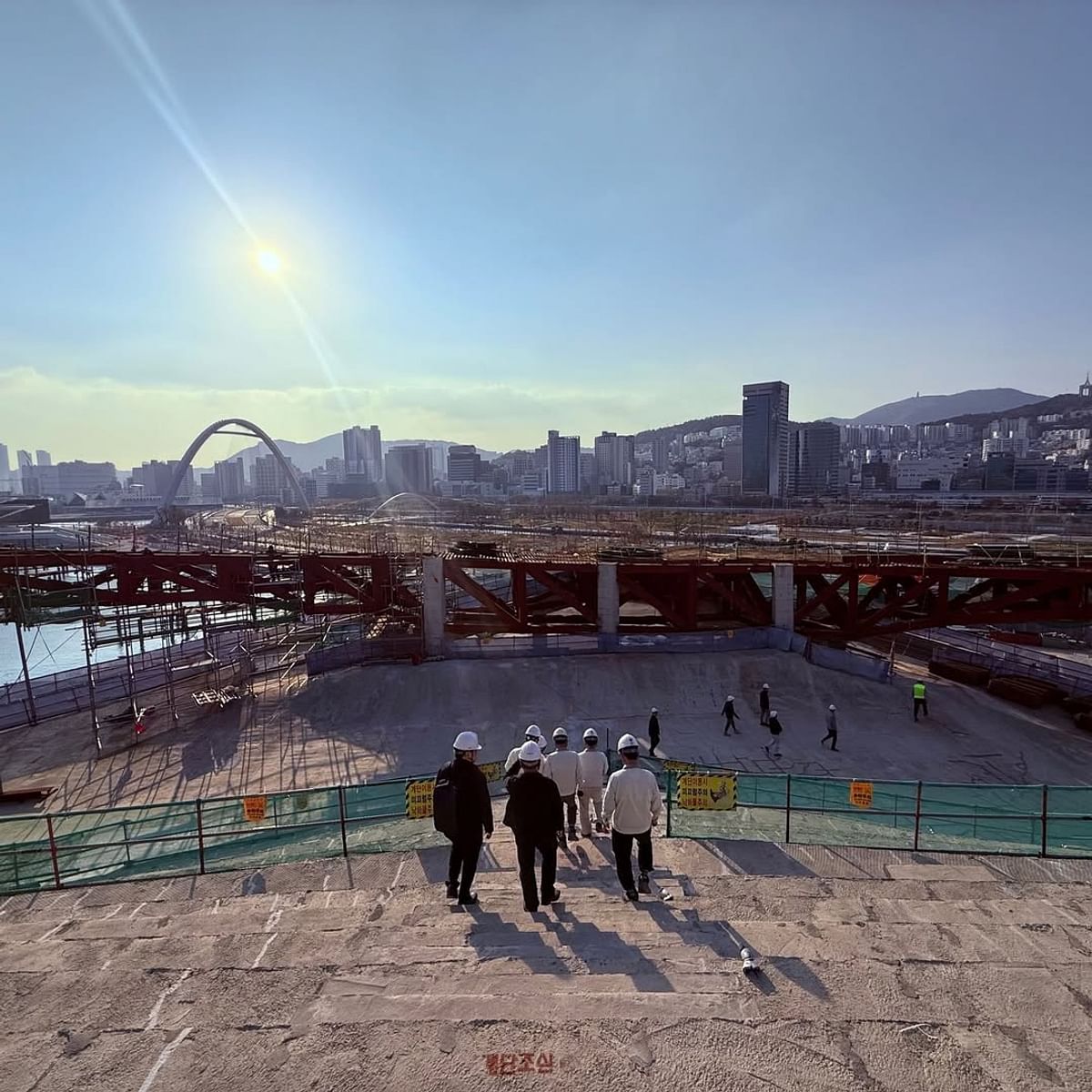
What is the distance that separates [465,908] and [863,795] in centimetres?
529

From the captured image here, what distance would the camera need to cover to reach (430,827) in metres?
7.16

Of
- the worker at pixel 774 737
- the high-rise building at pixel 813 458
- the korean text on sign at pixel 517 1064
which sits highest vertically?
the high-rise building at pixel 813 458

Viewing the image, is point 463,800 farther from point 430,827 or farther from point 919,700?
point 919,700

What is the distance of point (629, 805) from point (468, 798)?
50.2 inches

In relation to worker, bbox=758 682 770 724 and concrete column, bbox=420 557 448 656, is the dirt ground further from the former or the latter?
concrete column, bbox=420 557 448 656

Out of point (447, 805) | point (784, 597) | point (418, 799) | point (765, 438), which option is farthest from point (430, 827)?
point (765, 438)

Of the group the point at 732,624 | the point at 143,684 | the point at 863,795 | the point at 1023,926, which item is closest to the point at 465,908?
the point at 1023,926

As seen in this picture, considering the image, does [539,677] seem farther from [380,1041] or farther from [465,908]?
[380,1041]

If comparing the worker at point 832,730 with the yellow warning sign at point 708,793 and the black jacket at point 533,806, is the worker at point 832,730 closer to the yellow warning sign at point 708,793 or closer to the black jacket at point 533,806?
the yellow warning sign at point 708,793

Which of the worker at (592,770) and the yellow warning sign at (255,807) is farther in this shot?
the yellow warning sign at (255,807)

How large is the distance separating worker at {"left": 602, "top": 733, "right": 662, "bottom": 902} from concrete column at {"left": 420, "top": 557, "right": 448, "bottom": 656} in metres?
16.8

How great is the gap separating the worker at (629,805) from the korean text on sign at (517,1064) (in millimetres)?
1812

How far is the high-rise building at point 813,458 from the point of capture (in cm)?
14888

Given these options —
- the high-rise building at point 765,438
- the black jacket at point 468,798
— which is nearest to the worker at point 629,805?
the black jacket at point 468,798
